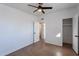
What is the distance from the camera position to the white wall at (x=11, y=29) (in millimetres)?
3948

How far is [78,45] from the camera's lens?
437 cm

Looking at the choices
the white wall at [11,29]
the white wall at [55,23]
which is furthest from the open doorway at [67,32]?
the white wall at [11,29]

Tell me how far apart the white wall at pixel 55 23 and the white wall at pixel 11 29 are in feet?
7.05

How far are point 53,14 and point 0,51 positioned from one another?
15.3ft

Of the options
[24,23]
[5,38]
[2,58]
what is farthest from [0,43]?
[2,58]

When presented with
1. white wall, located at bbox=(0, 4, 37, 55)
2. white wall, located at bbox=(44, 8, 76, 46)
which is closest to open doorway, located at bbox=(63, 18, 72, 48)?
white wall, located at bbox=(44, 8, 76, 46)

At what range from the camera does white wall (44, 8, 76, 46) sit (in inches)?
224

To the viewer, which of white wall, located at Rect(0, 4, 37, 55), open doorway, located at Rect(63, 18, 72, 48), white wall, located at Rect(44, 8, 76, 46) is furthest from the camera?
open doorway, located at Rect(63, 18, 72, 48)

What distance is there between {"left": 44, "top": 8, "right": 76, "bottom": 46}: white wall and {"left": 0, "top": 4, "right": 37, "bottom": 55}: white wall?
215 cm

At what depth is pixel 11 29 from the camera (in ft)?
14.7

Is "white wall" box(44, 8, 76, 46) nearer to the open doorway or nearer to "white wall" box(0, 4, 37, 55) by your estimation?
the open doorway

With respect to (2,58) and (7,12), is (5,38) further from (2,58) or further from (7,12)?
(2,58)

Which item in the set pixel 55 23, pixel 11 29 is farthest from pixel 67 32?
pixel 11 29

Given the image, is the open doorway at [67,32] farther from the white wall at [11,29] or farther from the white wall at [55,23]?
the white wall at [11,29]
